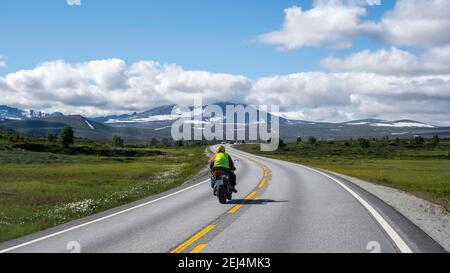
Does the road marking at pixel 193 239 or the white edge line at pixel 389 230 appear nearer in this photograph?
the white edge line at pixel 389 230

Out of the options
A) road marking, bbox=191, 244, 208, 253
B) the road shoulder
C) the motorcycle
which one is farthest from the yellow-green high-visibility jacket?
road marking, bbox=191, 244, 208, 253

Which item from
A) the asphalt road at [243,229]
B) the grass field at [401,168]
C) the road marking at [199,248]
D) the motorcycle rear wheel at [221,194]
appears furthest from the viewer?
the grass field at [401,168]

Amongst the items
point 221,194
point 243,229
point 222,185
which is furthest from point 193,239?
point 222,185

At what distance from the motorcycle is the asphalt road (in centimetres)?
32

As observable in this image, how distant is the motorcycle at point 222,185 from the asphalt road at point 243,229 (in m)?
0.32

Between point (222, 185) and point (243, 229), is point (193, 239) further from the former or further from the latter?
point (222, 185)

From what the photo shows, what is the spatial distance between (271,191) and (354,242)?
1157cm

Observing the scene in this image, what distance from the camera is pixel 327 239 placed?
32.3 ft

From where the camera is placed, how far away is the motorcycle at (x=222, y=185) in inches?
661

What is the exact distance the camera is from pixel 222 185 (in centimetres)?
1689

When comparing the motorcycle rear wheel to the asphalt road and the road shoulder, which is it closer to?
the asphalt road

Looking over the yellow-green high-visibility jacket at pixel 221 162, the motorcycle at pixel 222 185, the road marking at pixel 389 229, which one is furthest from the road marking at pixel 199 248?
the yellow-green high-visibility jacket at pixel 221 162

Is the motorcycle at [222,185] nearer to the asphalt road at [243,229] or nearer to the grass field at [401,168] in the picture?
the asphalt road at [243,229]
